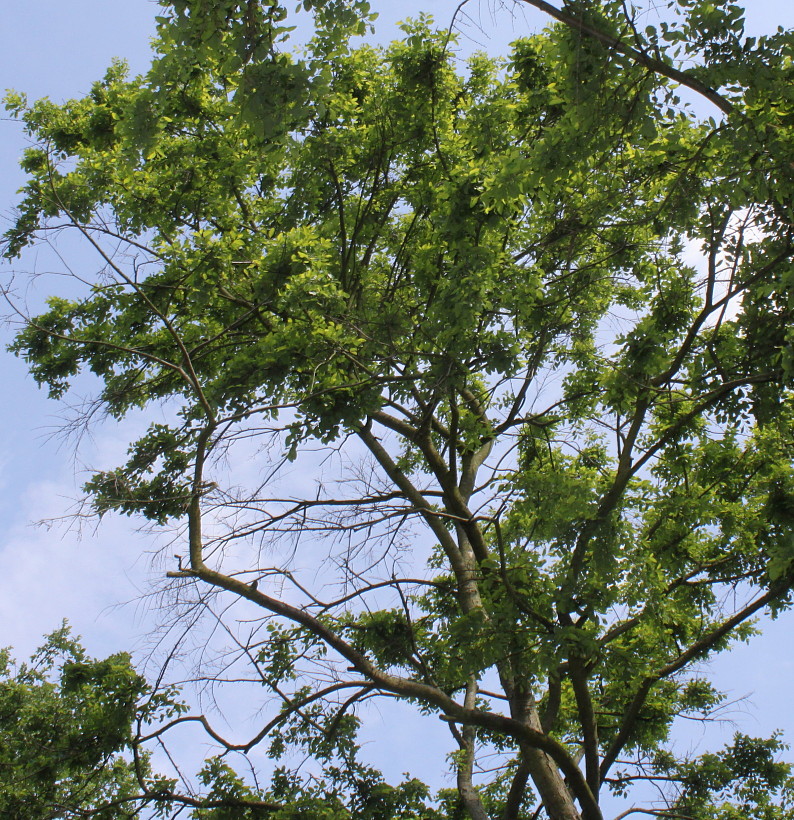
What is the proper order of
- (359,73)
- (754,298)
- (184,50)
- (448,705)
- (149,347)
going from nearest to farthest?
(184,50) < (754,298) < (448,705) < (359,73) < (149,347)

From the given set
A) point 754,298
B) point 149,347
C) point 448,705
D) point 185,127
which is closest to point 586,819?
point 448,705

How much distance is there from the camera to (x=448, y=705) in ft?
20.6

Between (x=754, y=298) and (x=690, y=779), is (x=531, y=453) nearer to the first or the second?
(x=754, y=298)

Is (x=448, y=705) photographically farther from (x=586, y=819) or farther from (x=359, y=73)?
(x=359, y=73)

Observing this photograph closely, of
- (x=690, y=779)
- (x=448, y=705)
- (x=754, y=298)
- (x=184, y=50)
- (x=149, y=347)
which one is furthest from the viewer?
(x=690, y=779)

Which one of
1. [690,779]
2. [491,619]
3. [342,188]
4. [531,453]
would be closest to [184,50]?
[342,188]

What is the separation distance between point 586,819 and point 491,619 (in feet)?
6.70

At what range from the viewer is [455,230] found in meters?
6.59

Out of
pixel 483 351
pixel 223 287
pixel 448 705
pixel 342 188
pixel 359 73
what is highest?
pixel 359 73

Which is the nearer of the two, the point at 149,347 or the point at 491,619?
the point at 491,619

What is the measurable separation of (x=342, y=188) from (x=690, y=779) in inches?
340

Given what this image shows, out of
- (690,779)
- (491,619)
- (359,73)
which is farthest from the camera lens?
(690,779)

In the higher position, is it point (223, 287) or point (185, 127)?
point (185, 127)

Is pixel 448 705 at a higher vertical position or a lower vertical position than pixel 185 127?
lower
